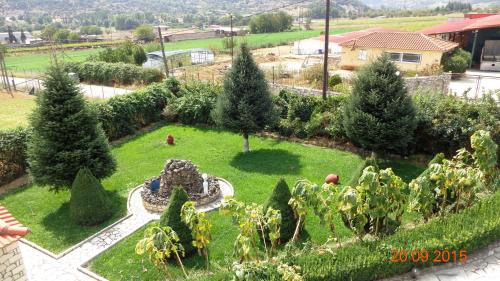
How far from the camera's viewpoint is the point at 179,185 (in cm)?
1359

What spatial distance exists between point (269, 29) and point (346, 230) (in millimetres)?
96756

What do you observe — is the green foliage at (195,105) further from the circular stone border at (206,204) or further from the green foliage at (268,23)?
the green foliage at (268,23)

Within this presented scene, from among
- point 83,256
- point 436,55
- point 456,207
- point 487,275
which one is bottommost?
point 83,256

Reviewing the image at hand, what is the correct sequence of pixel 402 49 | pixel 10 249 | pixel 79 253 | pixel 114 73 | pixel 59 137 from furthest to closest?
pixel 114 73 < pixel 402 49 < pixel 59 137 < pixel 79 253 < pixel 10 249

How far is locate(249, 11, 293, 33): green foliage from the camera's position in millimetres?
100562

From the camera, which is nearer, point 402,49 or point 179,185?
point 179,185

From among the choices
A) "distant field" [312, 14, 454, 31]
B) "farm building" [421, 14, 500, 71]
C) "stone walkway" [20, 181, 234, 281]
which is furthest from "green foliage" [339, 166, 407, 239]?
"distant field" [312, 14, 454, 31]

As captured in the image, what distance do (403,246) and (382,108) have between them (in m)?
7.90

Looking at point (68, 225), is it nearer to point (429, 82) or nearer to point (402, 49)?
point (429, 82)

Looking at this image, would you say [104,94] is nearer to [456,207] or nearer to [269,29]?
[456,207]

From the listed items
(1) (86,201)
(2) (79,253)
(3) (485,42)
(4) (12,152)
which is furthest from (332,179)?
(3) (485,42)

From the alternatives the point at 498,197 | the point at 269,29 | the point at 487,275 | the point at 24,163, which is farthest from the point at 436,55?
the point at 269,29

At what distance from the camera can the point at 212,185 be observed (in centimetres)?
1455

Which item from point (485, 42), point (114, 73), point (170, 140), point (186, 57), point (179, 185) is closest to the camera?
point (179, 185)
